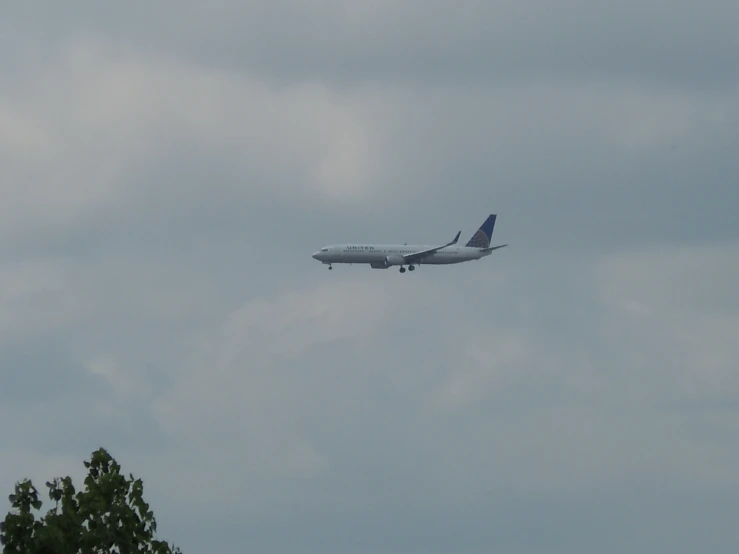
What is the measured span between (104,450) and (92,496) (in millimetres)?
1749

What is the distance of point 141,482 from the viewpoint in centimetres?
5134

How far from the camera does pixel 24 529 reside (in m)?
49.5

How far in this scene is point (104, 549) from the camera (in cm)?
5081

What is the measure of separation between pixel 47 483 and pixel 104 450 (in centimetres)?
318

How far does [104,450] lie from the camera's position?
5238cm

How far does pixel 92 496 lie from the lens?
169ft

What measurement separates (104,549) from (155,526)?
1825mm

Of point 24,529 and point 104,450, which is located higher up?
point 104,450

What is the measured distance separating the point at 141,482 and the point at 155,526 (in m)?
1.54

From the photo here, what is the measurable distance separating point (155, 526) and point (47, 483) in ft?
13.3

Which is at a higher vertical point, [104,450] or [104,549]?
[104,450]

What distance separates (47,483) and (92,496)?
7.25ft

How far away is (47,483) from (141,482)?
3273 millimetres

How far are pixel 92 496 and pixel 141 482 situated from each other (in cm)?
170
